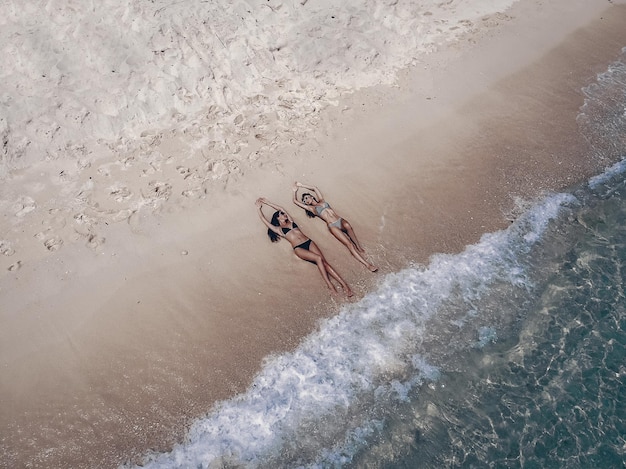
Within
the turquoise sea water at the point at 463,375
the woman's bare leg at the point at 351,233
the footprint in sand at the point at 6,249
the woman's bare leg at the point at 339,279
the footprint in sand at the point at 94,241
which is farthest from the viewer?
the woman's bare leg at the point at 351,233

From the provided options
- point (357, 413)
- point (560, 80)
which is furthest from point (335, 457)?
point (560, 80)

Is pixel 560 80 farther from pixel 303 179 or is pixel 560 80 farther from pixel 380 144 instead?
pixel 303 179

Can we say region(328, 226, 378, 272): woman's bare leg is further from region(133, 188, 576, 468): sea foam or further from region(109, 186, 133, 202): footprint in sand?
region(109, 186, 133, 202): footprint in sand

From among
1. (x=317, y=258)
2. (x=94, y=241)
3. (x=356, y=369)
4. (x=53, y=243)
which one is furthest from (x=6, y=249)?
(x=356, y=369)

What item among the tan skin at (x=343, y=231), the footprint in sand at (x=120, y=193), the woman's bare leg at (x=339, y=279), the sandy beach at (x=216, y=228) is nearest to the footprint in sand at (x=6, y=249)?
the sandy beach at (x=216, y=228)

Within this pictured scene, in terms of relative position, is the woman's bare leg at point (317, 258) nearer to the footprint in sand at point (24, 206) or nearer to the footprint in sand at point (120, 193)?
the footprint in sand at point (120, 193)

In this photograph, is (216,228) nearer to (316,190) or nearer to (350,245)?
(316,190)
